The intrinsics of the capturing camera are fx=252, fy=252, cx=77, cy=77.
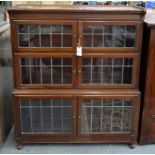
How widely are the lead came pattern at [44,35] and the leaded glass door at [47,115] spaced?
396mm

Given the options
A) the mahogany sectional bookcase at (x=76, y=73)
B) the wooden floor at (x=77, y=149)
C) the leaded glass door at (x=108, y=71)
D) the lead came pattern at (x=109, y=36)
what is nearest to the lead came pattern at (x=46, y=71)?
the mahogany sectional bookcase at (x=76, y=73)

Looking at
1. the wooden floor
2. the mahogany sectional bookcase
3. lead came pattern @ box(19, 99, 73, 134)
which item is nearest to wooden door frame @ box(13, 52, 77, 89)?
the mahogany sectional bookcase

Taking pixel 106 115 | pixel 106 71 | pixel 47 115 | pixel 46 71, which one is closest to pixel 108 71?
pixel 106 71

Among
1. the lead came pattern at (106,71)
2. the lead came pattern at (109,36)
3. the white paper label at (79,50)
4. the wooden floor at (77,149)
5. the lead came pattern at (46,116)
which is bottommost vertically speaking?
the wooden floor at (77,149)

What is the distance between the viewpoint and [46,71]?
6.14 ft

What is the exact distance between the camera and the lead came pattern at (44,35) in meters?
1.76

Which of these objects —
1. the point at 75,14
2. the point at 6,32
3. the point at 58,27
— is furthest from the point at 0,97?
the point at 75,14

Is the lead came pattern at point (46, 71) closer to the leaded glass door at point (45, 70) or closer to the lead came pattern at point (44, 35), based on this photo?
the leaded glass door at point (45, 70)

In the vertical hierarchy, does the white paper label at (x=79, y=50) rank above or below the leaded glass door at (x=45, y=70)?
above

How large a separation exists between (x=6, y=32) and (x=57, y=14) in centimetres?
60

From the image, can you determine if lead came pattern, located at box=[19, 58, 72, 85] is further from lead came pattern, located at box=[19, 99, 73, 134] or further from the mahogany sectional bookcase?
lead came pattern, located at box=[19, 99, 73, 134]

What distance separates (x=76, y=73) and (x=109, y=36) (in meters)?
0.36

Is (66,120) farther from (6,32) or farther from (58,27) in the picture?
(6,32)

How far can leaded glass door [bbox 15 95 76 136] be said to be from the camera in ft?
6.29
